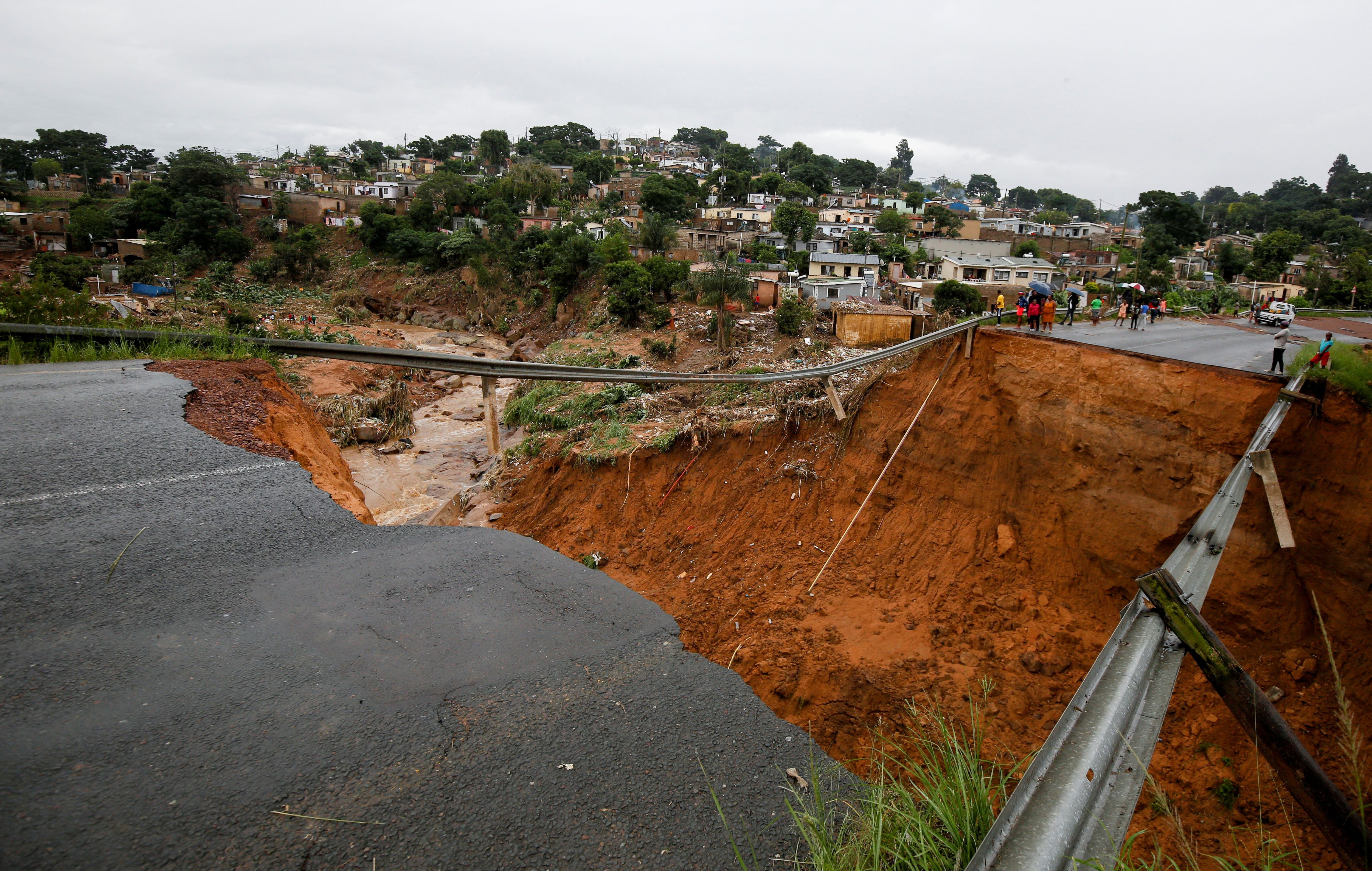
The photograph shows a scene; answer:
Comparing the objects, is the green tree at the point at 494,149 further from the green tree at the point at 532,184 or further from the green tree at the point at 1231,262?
the green tree at the point at 1231,262

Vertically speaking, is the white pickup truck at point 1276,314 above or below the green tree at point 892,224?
below

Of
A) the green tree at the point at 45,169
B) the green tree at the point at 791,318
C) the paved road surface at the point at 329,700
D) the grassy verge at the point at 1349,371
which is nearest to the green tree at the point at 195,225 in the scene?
the green tree at the point at 45,169

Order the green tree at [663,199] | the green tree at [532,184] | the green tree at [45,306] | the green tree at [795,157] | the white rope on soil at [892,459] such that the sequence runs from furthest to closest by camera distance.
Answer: the green tree at [795,157] → the green tree at [663,199] → the green tree at [532,184] → the white rope on soil at [892,459] → the green tree at [45,306]

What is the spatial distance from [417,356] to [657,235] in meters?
39.4

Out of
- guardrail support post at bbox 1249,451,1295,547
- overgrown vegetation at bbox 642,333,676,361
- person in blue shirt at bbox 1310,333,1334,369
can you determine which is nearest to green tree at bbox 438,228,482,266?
overgrown vegetation at bbox 642,333,676,361

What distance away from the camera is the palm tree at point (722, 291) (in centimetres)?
2858

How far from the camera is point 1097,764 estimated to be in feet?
6.30

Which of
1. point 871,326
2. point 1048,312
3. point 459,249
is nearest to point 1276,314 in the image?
point 1048,312

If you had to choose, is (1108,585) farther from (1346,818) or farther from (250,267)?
(250,267)

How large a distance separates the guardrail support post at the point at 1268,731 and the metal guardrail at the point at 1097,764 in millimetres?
99

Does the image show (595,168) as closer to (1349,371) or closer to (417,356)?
(417,356)

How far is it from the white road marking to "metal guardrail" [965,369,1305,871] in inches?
232

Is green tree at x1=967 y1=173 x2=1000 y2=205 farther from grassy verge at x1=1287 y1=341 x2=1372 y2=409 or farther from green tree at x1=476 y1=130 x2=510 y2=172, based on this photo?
grassy verge at x1=1287 y1=341 x2=1372 y2=409

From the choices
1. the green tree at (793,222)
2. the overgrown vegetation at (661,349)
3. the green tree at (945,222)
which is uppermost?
the green tree at (945,222)
